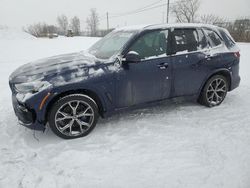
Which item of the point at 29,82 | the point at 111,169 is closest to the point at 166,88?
the point at 111,169

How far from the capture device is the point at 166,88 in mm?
4051

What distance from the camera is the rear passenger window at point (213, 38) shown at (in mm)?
4465

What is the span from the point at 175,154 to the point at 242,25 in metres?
21.9

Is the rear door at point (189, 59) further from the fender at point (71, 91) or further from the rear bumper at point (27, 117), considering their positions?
the rear bumper at point (27, 117)

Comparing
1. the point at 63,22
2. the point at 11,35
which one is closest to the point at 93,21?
the point at 63,22

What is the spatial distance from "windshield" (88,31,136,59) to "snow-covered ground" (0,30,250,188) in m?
1.27

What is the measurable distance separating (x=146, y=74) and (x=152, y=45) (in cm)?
56

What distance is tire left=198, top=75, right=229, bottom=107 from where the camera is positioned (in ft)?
15.0

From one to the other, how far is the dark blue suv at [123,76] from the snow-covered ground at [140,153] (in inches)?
14.7

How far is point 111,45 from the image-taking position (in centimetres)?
420

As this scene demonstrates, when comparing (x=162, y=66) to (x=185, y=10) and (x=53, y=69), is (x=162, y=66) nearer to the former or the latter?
(x=53, y=69)

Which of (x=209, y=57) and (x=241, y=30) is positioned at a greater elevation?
(x=241, y=30)

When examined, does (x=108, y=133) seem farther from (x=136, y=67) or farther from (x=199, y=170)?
(x=199, y=170)

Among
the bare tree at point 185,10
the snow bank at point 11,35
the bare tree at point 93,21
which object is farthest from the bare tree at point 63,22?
the snow bank at point 11,35
